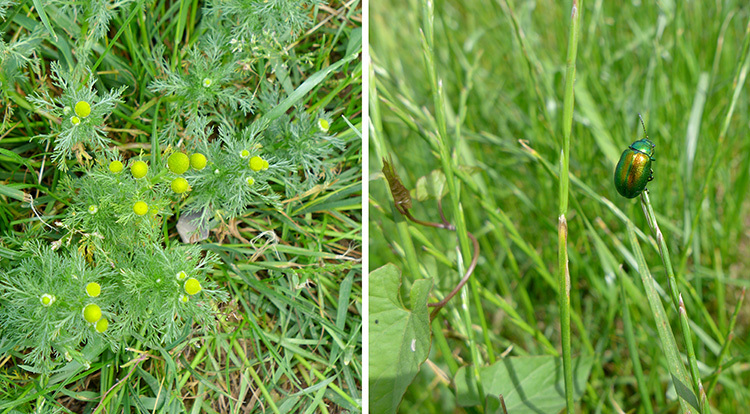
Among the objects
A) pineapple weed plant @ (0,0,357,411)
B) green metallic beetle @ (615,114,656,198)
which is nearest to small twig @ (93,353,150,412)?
pineapple weed plant @ (0,0,357,411)

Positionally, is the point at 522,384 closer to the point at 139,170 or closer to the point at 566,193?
the point at 566,193

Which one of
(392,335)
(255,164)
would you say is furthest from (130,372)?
(392,335)

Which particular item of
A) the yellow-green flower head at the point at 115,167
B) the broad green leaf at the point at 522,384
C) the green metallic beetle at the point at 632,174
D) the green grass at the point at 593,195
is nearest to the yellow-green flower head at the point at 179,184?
the yellow-green flower head at the point at 115,167

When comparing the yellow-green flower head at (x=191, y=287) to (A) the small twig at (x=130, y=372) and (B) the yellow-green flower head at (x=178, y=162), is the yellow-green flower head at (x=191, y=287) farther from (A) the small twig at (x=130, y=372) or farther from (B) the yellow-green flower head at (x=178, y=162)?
(A) the small twig at (x=130, y=372)

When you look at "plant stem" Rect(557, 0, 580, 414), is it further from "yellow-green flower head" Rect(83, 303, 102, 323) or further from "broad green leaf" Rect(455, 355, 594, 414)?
"yellow-green flower head" Rect(83, 303, 102, 323)

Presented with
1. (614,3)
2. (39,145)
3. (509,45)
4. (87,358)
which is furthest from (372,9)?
(87,358)

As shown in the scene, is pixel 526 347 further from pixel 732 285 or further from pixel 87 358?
pixel 87 358
